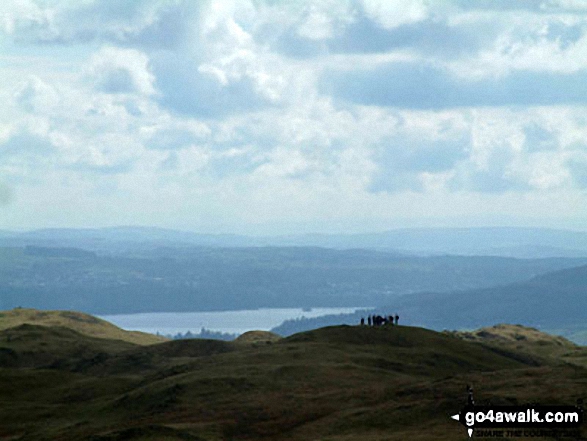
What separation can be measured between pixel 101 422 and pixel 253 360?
107 ft

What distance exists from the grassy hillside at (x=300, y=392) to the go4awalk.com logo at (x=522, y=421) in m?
1.62

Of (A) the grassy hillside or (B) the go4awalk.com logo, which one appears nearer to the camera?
(B) the go4awalk.com logo

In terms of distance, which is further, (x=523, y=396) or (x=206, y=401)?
(x=206, y=401)

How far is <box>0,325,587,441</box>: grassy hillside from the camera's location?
3440 inches

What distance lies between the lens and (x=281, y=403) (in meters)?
103

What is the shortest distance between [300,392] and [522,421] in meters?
37.4

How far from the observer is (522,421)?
75.2 metres

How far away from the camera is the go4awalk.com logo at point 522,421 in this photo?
7262 cm

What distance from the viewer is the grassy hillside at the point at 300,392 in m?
87.4

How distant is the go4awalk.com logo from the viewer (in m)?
72.6

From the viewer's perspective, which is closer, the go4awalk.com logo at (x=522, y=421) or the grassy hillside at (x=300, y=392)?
the go4awalk.com logo at (x=522, y=421)

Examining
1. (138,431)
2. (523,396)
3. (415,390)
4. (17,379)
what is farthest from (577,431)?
(17,379)

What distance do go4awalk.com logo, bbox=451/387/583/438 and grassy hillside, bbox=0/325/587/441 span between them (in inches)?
63.6

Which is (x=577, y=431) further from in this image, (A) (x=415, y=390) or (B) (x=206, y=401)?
(B) (x=206, y=401)
